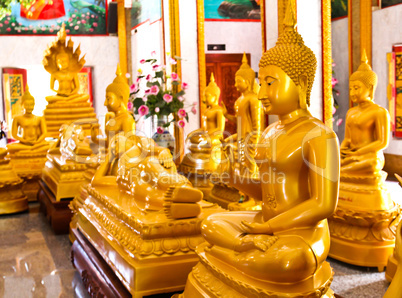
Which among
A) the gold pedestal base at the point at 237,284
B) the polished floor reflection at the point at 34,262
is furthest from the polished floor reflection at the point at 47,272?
the gold pedestal base at the point at 237,284

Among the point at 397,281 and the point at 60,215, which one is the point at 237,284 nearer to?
the point at 397,281

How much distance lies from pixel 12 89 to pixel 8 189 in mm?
5539

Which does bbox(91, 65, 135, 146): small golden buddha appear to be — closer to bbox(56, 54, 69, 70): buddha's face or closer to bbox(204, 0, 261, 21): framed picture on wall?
bbox(56, 54, 69, 70): buddha's face

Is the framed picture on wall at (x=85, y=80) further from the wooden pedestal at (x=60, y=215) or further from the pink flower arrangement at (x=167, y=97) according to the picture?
the wooden pedestal at (x=60, y=215)

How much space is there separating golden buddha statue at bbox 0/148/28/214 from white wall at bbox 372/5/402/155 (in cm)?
498

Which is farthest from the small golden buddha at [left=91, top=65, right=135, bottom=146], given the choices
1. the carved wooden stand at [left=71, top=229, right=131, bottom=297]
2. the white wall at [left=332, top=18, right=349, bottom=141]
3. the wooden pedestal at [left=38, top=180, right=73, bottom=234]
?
the white wall at [left=332, top=18, right=349, bottom=141]

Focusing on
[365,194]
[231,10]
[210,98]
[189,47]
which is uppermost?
[231,10]

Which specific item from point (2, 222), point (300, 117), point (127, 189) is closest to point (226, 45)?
point (2, 222)

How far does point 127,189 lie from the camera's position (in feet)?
8.65

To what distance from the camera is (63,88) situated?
7.35 meters

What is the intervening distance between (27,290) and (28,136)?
3423 mm

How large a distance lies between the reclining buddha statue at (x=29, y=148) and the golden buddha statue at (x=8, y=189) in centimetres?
71

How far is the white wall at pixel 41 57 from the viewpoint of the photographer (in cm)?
992

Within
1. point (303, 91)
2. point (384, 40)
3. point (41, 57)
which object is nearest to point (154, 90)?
point (384, 40)
